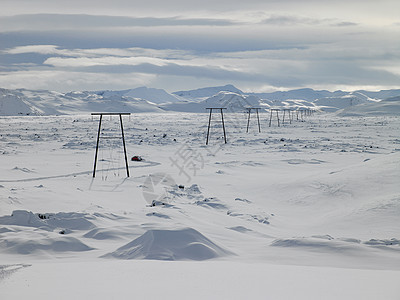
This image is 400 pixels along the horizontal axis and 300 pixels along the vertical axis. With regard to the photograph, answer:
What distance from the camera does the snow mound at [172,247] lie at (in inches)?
255

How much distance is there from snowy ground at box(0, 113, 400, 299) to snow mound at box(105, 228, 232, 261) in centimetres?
2

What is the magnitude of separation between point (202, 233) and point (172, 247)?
0.85 m

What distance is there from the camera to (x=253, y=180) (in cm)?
1773

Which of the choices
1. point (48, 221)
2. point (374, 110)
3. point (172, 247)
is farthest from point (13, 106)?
point (172, 247)

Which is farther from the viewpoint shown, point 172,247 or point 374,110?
point 374,110

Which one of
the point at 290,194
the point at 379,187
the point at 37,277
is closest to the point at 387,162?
the point at 379,187

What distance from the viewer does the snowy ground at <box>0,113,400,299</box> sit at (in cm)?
471

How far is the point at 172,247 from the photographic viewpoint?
677 centimetres

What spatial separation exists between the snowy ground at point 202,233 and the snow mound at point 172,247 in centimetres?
2

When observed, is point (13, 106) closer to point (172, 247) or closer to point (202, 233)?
point (202, 233)

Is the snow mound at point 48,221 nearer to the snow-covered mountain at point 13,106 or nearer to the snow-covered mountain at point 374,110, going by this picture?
the snow-covered mountain at point 374,110

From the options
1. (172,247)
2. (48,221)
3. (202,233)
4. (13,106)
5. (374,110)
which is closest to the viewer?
(172,247)

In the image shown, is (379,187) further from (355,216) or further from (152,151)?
(152,151)

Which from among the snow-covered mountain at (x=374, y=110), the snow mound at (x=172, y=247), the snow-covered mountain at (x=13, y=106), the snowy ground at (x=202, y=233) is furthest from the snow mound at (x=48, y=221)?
the snow-covered mountain at (x=13, y=106)
